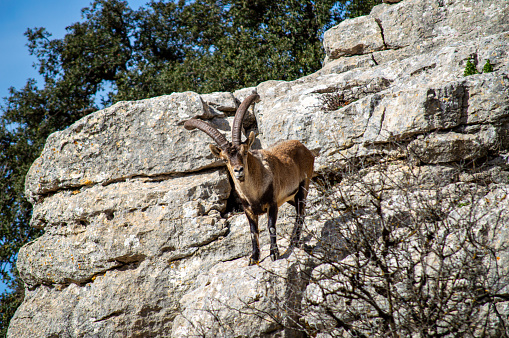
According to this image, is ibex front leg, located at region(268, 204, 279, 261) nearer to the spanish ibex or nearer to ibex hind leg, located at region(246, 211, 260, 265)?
→ the spanish ibex

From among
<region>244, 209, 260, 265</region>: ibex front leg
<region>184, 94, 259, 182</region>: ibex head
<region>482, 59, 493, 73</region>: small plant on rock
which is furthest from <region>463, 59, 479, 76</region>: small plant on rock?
<region>244, 209, 260, 265</region>: ibex front leg

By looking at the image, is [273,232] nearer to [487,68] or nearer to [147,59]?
[487,68]

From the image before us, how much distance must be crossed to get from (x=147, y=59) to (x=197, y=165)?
9.67 meters

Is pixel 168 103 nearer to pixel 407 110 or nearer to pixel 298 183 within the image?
pixel 298 183

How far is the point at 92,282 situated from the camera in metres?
8.10

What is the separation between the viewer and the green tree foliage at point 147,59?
44.8 feet

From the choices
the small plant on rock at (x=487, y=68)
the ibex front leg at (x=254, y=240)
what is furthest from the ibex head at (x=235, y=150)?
the small plant on rock at (x=487, y=68)

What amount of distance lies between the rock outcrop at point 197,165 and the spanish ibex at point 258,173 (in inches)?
22.8

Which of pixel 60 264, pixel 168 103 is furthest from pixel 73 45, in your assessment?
pixel 60 264

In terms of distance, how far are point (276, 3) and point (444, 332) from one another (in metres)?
12.8

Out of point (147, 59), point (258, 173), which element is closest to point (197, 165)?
point (258, 173)

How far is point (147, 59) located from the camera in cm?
1673

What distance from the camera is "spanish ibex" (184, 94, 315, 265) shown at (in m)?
6.63

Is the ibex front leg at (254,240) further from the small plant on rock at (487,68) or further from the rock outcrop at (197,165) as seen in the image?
the small plant on rock at (487,68)
